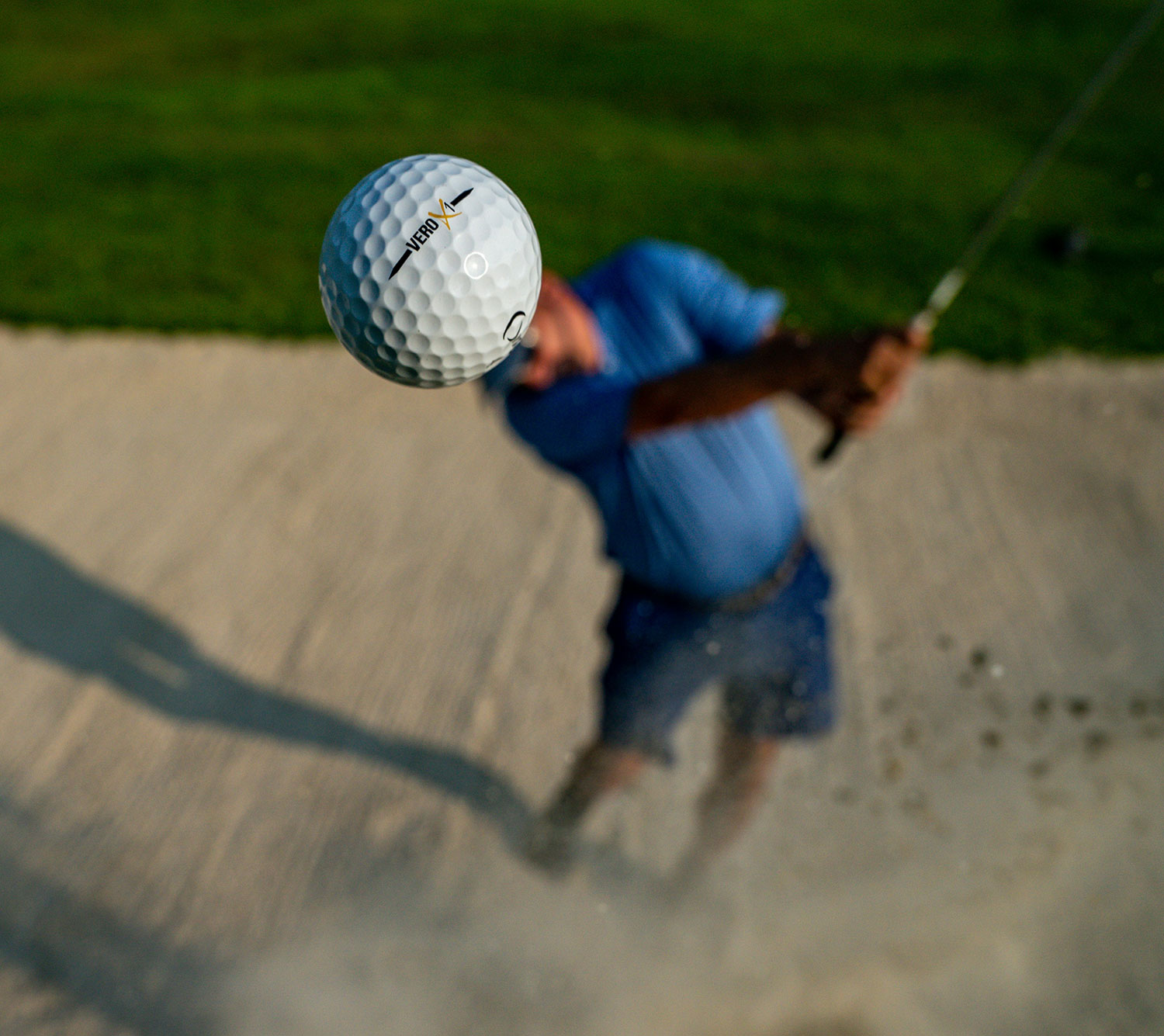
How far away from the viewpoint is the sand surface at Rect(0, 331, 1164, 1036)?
8.57 feet

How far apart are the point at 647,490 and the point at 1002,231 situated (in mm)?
4212

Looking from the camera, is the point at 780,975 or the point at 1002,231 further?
the point at 1002,231

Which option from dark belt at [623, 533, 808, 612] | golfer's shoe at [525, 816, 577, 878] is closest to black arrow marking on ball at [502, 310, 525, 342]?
dark belt at [623, 533, 808, 612]

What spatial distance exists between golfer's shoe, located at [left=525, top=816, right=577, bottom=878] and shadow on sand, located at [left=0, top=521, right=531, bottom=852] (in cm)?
4

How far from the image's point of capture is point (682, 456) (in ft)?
6.58

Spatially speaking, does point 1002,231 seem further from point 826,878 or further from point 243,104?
point 243,104

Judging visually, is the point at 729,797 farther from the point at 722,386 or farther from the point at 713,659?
the point at 722,386

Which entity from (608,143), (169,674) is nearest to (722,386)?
(169,674)

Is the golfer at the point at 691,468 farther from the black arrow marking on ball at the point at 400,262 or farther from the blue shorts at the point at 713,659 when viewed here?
the black arrow marking on ball at the point at 400,262

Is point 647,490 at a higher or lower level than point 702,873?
higher

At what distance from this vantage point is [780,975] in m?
2.59

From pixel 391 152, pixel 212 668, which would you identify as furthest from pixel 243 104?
pixel 212 668

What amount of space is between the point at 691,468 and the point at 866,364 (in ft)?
1.73

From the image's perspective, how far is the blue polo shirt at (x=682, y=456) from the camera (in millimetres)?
1994
